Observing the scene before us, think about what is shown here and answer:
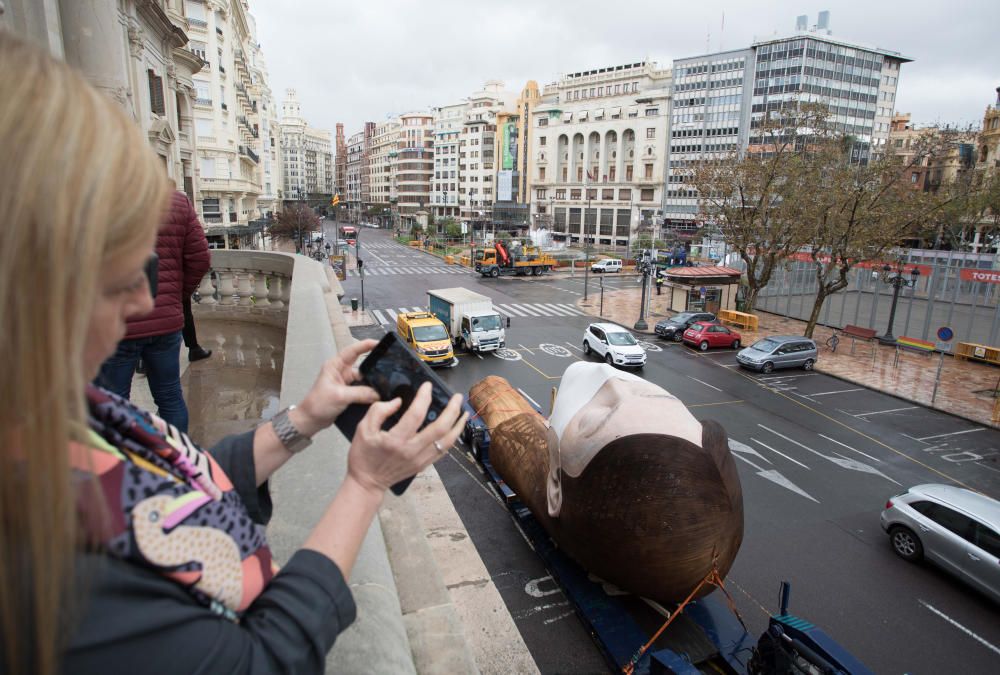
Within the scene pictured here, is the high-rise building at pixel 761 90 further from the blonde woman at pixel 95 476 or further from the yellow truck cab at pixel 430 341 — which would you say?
the blonde woman at pixel 95 476

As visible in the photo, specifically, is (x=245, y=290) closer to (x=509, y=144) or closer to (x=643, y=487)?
(x=643, y=487)

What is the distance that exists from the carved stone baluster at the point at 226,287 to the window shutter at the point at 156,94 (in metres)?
10.7

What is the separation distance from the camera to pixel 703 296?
34.9 m

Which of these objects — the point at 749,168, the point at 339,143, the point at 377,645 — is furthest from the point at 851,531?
the point at 339,143

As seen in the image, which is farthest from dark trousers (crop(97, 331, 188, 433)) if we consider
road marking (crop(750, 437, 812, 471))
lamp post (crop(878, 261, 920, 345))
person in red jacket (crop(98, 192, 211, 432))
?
lamp post (crop(878, 261, 920, 345))

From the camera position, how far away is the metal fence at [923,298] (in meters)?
27.0

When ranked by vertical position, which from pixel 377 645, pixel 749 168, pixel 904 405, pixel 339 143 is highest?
pixel 339 143

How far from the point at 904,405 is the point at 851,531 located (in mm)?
11018

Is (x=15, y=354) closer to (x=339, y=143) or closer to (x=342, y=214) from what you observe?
(x=342, y=214)

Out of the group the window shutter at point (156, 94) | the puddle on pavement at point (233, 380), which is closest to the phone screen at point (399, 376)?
the puddle on pavement at point (233, 380)

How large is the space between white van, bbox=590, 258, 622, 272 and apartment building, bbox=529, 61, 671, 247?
93.3ft

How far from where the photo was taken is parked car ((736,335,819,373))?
2411cm

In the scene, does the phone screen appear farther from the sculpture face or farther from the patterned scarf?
the sculpture face

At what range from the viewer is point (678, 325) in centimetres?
2967
